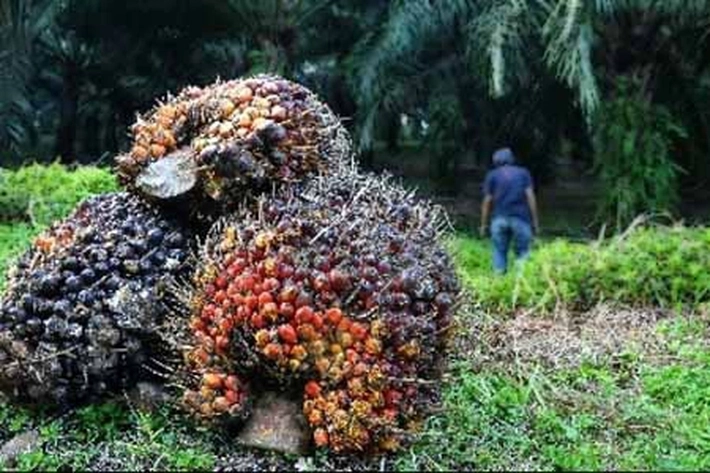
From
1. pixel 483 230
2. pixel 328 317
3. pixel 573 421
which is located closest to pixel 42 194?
pixel 483 230

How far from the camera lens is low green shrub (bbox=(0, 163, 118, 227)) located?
32.3 ft

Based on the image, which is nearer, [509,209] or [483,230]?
[509,209]

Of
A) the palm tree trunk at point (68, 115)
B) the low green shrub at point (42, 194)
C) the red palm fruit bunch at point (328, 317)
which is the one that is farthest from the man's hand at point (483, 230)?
the palm tree trunk at point (68, 115)

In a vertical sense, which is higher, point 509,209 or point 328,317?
point 328,317

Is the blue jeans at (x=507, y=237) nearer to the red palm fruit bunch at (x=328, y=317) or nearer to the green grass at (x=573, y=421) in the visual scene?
the green grass at (x=573, y=421)

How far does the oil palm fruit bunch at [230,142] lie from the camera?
410 centimetres

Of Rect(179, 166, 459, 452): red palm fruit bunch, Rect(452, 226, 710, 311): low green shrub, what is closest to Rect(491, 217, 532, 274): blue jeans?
Rect(452, 226, 710, 311): low green shrub

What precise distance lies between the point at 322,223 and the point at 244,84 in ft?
2.95

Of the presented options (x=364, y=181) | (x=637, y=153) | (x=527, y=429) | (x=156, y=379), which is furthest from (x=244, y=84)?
(x=637, y=153)

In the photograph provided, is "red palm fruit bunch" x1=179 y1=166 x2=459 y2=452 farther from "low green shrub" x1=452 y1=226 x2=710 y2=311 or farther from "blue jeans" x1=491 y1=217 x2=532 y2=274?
"blue jeans" x1=491 y1=217 x2=532 y2=274

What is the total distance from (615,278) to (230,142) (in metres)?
3.50

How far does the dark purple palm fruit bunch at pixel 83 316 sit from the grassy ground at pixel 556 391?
0.15 m

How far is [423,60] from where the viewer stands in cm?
1420

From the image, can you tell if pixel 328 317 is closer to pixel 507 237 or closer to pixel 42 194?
pixel 507 237
